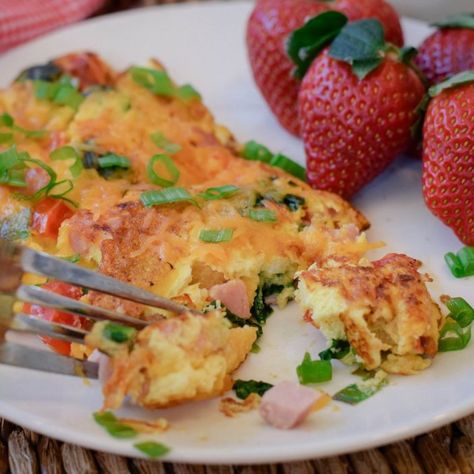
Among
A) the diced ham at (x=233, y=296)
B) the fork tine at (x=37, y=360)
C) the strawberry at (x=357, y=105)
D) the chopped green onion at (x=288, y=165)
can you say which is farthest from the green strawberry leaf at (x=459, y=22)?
the fork tine at (x=37, y=360)

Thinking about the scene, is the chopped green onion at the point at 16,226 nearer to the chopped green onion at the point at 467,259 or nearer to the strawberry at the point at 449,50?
the chopped green onion at the point at 467,259

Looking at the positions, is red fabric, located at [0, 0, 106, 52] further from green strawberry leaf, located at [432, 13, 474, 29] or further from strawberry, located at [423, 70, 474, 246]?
strawberry, located at [423, 70, 474, 246]

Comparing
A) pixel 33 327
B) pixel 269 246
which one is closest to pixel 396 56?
pixel 269 246

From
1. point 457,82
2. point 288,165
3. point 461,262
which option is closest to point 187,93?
point 288,165

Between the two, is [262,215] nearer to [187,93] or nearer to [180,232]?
[180,232]

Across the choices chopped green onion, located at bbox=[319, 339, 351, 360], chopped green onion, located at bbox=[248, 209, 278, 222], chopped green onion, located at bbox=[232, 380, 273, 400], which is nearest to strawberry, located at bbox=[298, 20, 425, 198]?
chopped green onion, located at bbox=[248, 209, 278, 222]

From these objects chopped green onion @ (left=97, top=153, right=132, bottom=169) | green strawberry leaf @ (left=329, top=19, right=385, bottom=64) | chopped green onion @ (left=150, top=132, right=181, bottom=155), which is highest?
green strawberry leaf @ (left=329, top=19, right=385, bottom=64)
